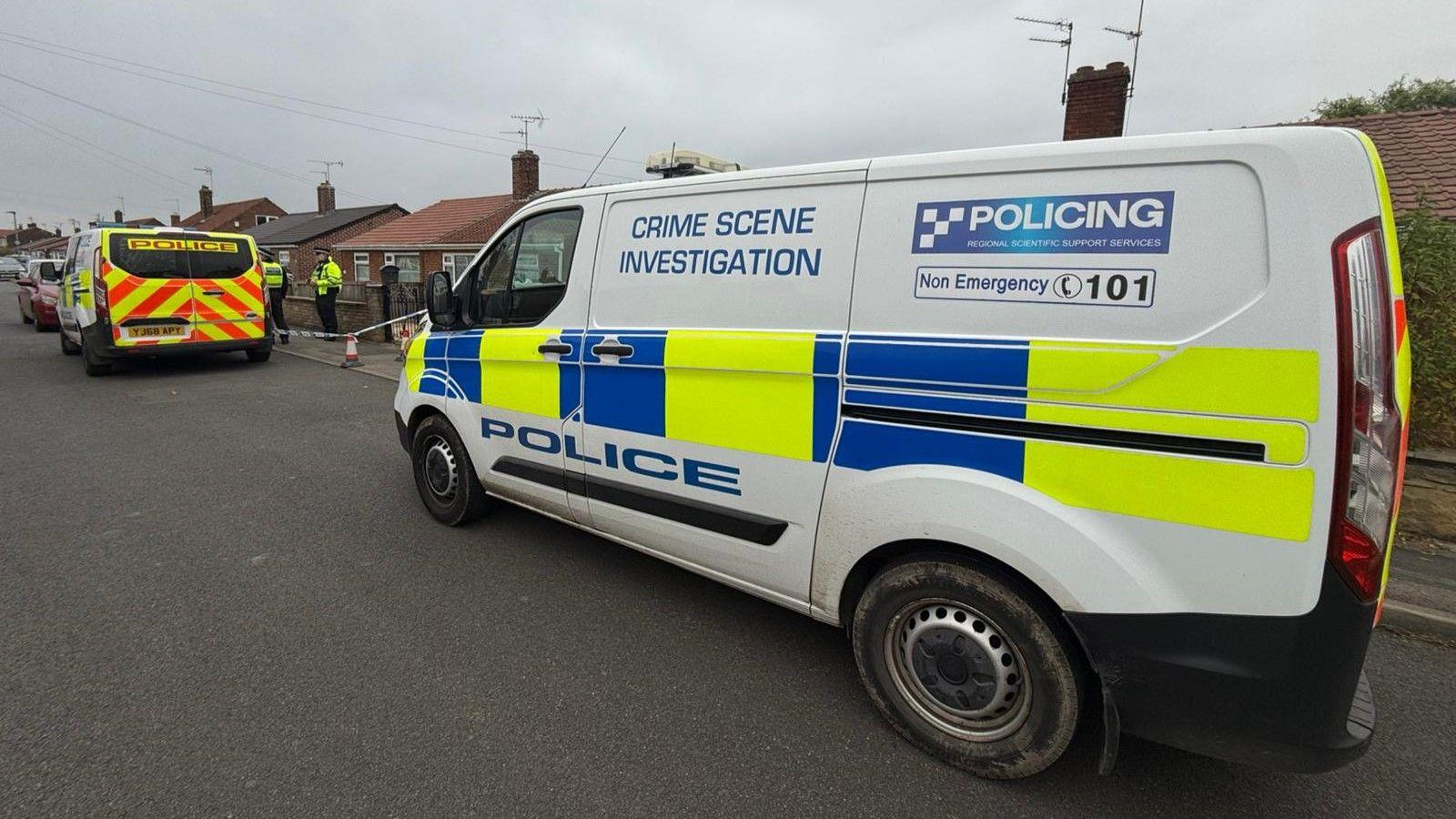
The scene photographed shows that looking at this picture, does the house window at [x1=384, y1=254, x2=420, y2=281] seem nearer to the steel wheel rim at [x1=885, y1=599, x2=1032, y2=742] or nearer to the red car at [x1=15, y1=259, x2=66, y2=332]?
the red car at [x1=15, y1=259, x2=66, y2=332]

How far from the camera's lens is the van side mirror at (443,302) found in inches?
150

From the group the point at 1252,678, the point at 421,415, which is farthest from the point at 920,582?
the point at 421,415

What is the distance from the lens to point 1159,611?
5.82 feet

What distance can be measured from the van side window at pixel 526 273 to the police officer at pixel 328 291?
36.0ft

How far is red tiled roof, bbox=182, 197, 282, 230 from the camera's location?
170ft

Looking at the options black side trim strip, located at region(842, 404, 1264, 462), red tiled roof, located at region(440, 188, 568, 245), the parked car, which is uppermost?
red tiled roof, located at region(440, 188, 568, 245)

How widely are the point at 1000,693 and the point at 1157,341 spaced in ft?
3.66

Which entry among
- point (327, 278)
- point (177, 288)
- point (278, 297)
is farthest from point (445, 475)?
point (278, 297)

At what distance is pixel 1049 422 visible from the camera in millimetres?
1870

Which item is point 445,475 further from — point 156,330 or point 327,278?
point 327,278

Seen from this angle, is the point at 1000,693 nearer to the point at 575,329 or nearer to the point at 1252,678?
the point at 1252,678

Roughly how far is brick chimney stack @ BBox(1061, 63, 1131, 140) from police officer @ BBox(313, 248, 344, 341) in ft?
41.3

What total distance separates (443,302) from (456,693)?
212cm

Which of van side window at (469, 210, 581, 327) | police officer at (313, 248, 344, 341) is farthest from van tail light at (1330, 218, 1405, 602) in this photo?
police officer at (313, 248, 344, 341)
